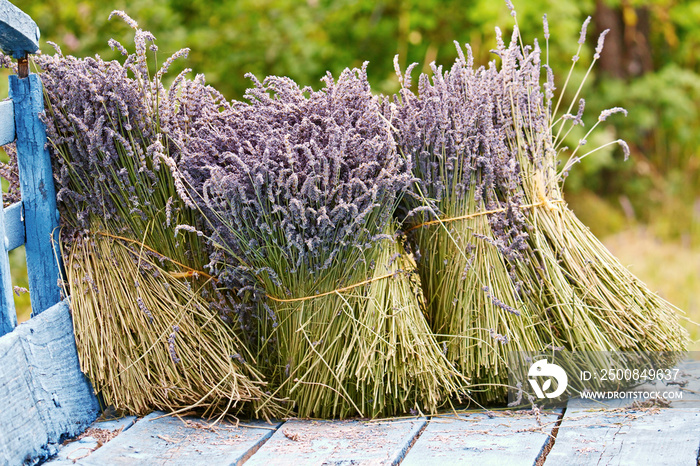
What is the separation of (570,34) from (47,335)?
4.16 metres

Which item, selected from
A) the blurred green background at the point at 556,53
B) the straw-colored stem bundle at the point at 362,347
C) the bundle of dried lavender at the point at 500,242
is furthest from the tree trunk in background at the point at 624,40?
the straw-colored stem bundle at the point at 362,347

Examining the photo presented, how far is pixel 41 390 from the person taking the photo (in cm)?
172

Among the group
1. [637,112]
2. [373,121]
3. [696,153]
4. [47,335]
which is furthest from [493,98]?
[696,153]

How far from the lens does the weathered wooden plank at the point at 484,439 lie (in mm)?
1593

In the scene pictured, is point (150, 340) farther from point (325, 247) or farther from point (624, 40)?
point (624, 40)

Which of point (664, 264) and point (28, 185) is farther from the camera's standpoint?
point (664, 264)

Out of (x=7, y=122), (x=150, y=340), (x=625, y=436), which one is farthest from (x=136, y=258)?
(x=625, y=436)

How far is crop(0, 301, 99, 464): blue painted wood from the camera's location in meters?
1.59

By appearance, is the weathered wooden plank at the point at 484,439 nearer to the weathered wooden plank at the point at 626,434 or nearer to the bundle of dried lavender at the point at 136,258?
the weathered wooden plank at the point at 626,434

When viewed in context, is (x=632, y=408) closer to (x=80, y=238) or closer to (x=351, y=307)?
(x=351, y=307)

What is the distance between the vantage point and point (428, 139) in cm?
194

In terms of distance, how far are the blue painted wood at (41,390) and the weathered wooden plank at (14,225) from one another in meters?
0.22

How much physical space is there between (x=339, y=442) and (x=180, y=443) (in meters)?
0.41

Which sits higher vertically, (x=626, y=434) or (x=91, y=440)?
(x=91, y=440)
